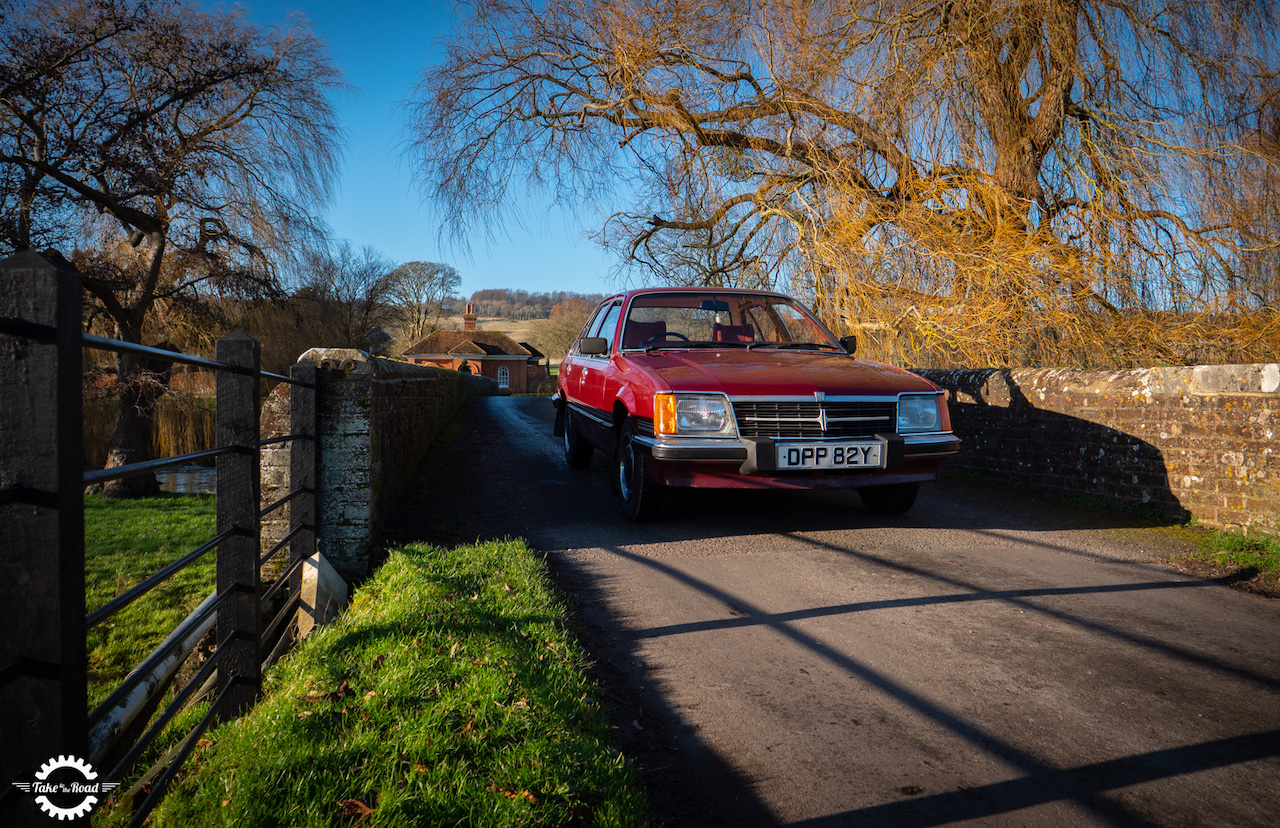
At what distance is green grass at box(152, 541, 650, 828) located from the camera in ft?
6.04

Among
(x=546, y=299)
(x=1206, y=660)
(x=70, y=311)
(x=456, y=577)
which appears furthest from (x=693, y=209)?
(x=546, y=299)

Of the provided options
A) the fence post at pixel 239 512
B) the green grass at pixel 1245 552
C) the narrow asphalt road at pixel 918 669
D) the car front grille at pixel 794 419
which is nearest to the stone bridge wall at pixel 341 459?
the narrow asphalt road at pixel 918 669

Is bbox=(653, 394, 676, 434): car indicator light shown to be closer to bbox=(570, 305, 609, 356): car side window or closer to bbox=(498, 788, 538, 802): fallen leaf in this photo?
bbox=(498, 788, 538, 802): fallen leaf

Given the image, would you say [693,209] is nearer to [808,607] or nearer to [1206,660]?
[808,607]

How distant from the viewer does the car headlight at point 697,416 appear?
4633 mm

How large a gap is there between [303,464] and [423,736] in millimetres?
2459

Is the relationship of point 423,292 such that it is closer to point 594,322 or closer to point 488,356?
point 488,356

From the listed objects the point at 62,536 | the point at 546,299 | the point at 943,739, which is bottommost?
the point at 943,739

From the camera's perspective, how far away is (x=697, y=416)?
464 cm

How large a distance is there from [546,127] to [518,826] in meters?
9.83

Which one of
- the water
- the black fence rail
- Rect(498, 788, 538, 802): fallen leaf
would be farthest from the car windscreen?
the water

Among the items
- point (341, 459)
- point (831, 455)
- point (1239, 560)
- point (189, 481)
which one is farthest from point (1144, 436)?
point (189, 481)

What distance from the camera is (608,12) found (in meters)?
9.15

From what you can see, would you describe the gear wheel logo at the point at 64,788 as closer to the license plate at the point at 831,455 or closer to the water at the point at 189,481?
the license plate at the point at 831,455
